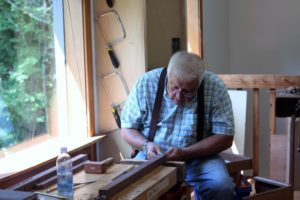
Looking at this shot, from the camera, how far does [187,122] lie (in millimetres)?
2182

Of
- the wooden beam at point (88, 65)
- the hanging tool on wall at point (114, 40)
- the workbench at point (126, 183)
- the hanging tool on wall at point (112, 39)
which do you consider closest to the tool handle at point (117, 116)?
the hanging tool on wall at point (112, 39)

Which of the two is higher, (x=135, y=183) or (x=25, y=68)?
(x=25, y=68)

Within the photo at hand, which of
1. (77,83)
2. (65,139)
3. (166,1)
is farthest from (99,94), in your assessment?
(166,1)

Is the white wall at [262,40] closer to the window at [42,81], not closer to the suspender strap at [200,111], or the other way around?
the window at [42,81]

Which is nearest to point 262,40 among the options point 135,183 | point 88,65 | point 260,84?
point 260,84

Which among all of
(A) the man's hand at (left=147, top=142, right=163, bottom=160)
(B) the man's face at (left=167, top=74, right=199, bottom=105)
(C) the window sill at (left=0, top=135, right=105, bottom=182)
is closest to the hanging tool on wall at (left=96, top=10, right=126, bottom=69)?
(C) the window sill at (left=0, top=135, right=105, bottom=182)

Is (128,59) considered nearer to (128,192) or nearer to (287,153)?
(287,153)

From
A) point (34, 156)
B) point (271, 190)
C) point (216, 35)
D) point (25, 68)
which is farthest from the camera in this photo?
point (216, 35)

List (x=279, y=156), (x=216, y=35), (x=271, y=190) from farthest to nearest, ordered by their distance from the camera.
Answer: (x=216, y=35) < (x=279, y=156) < (x=271, y=190)

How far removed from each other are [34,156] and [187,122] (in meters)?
0.95

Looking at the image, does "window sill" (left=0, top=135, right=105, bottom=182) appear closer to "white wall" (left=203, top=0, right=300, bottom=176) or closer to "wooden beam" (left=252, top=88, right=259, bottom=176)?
"wooden beam" (left=252, top=88, right=259, bottom=176)

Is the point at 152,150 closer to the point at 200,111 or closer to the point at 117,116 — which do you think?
the point at 200,111

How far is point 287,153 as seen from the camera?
2.72 m

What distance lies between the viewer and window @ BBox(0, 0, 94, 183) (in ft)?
7.95
